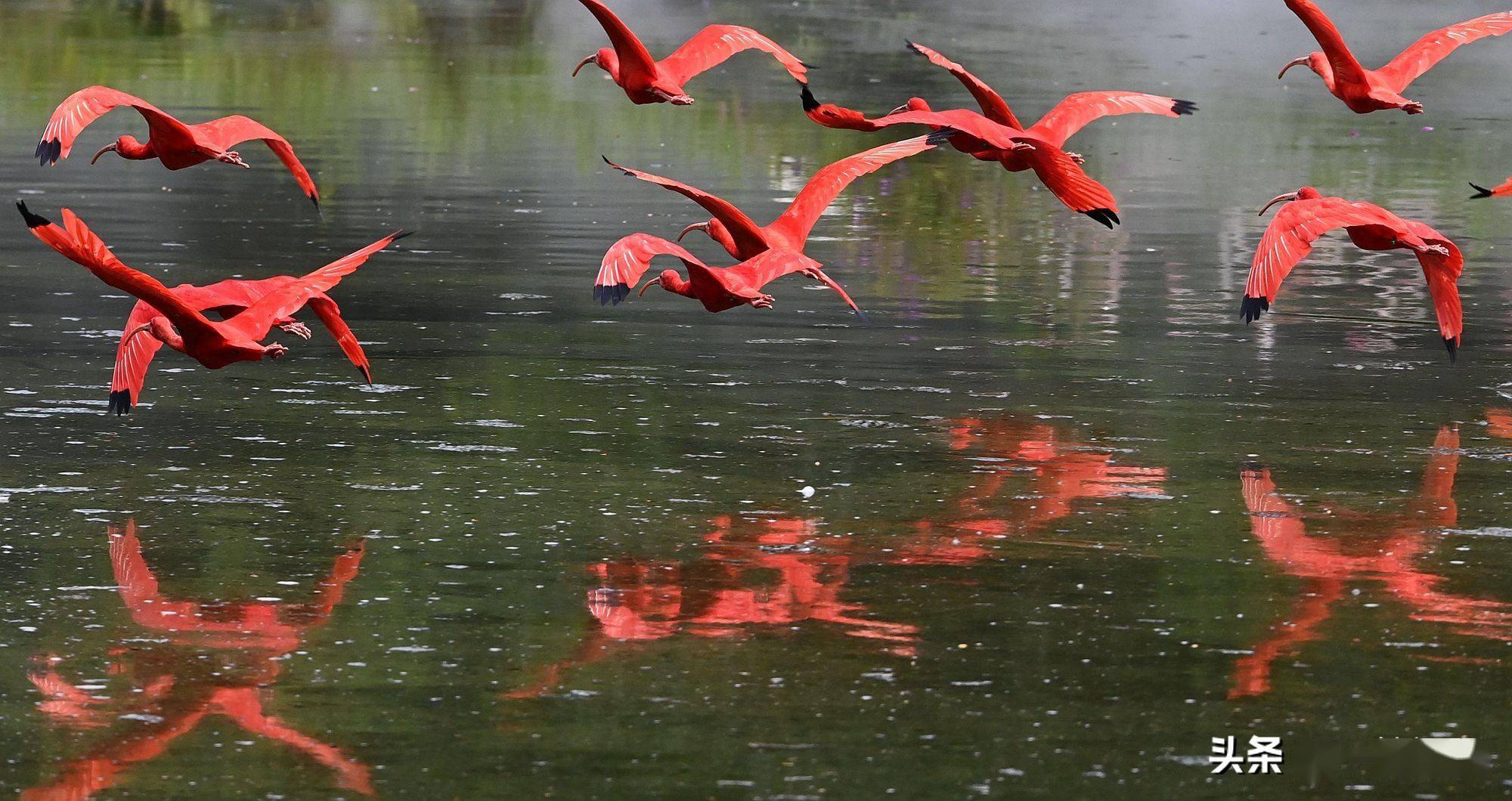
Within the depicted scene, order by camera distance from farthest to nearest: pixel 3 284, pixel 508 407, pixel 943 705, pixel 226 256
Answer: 1. pixel 226 256
2. pixel 3 284
3. pixel 508 407
4. pixel 943 705

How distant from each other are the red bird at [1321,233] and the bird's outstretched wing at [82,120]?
4545 mm

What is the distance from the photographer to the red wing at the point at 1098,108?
11.5 metres

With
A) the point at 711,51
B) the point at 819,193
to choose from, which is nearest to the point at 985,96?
the point at 819,193

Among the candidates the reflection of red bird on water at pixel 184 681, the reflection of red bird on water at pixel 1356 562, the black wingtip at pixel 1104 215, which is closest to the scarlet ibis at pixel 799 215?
the black wingtip at pixel 1104 215

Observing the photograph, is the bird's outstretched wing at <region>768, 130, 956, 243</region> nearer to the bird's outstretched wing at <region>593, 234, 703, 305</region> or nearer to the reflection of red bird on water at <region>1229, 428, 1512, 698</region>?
the bird's outstretched wing at <region>593, 234, 703, 305</region>

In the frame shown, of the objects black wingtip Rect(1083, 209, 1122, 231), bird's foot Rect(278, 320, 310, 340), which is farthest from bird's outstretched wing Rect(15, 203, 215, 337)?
black wingtip Rect(1083, 209, 1122, 231)

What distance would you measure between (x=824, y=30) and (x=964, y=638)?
3266 cm

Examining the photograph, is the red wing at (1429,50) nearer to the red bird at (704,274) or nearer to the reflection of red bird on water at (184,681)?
the red bird at (704,274)

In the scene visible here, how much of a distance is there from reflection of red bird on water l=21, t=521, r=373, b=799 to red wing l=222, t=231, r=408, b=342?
107cm

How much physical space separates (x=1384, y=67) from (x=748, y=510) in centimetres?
372

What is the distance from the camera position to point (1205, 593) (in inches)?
368

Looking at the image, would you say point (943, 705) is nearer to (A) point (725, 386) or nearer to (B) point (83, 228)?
(B) point (83, 228)

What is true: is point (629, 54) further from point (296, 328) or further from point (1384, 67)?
point (1384, 67)

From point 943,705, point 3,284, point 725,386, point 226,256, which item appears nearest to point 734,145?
point 226,256
